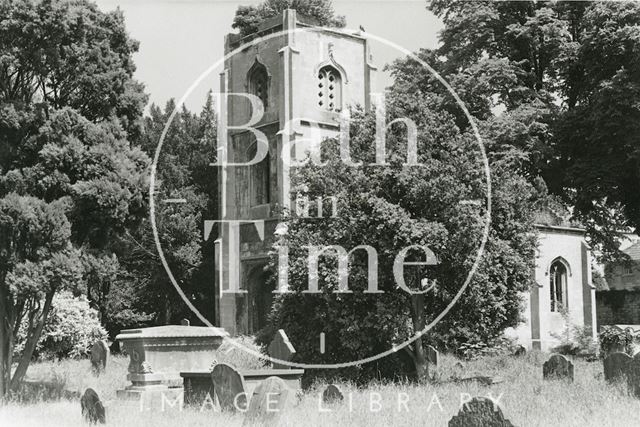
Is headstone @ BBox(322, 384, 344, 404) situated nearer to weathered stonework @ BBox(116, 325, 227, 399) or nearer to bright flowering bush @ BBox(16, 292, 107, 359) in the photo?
weathered stonework @ BBox(116, 325, 227, 399)

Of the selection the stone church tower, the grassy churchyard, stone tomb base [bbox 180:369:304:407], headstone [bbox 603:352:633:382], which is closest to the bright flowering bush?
the stone church tower

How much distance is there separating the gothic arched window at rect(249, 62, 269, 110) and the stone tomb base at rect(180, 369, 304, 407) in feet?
62.0

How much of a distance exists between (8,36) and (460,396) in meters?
10.7

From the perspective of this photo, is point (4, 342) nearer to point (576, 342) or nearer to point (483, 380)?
point (483, 380)

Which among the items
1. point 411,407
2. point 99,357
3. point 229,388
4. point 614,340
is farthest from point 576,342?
point 229,388

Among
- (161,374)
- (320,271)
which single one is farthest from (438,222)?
(161,374)

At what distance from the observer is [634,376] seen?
14750 millimetres

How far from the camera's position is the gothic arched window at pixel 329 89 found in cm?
3219

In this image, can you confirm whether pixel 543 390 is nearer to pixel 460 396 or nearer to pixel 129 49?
pixel 460 396

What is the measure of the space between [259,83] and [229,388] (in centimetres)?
2159

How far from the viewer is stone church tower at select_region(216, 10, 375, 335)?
1233 inches

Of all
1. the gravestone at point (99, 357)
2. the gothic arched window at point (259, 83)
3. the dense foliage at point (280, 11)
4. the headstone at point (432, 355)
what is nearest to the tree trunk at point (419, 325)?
the headstone at point (432, 355)

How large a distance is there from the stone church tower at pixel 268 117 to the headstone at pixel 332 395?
15971mm

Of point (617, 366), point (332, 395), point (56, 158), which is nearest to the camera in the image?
point (332, 395)
